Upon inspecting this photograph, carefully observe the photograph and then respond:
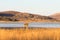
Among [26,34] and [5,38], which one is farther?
[26,34]

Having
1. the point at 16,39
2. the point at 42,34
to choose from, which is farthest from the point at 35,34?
the point at 16,39

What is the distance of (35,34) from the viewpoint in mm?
13906

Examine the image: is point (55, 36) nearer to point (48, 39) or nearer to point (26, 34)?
point (48, 39)

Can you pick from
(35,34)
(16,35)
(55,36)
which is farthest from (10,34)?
(55,36)

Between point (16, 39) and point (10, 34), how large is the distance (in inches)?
33.0

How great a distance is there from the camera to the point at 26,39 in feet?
43.1

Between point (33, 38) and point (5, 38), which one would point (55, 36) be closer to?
point (33, 38)

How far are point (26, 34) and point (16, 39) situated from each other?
42.1 inches

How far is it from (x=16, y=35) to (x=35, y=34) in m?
0.99

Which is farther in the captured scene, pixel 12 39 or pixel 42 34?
pixel 42 34

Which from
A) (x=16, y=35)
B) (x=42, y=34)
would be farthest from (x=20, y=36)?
(x=42, y=34)

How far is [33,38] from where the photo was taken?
13.2m

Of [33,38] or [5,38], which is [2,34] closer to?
[5,38]

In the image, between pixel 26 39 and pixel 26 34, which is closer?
pixel 26 39
